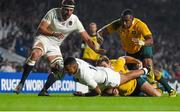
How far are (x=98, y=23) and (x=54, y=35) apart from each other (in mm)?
18718

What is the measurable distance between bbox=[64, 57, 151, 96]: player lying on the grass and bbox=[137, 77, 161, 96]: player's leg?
Result: 514 mm

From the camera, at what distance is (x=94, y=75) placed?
1392 cm

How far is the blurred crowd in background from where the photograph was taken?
27.7 m

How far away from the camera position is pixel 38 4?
30.6 m

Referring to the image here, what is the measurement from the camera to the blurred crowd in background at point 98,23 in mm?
27734

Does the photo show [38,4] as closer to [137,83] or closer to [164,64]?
[164,64]

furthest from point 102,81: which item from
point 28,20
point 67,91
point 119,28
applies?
point 28,20

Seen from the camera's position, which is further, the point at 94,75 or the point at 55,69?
the point at 55,69

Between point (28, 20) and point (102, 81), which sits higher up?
point (28, 20)

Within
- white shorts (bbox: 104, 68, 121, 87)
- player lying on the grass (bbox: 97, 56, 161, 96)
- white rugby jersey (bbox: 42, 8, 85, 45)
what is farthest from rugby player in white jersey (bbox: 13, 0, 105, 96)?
white shorts (bbox: 104, 68, 121, 87)

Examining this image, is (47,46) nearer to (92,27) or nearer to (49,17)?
(49,17)

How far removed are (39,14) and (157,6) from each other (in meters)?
8.52

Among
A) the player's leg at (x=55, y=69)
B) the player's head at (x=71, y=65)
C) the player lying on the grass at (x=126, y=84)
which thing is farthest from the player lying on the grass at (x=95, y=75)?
the player's leg at (x=55, y=69)

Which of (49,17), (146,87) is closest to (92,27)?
(146,87)
